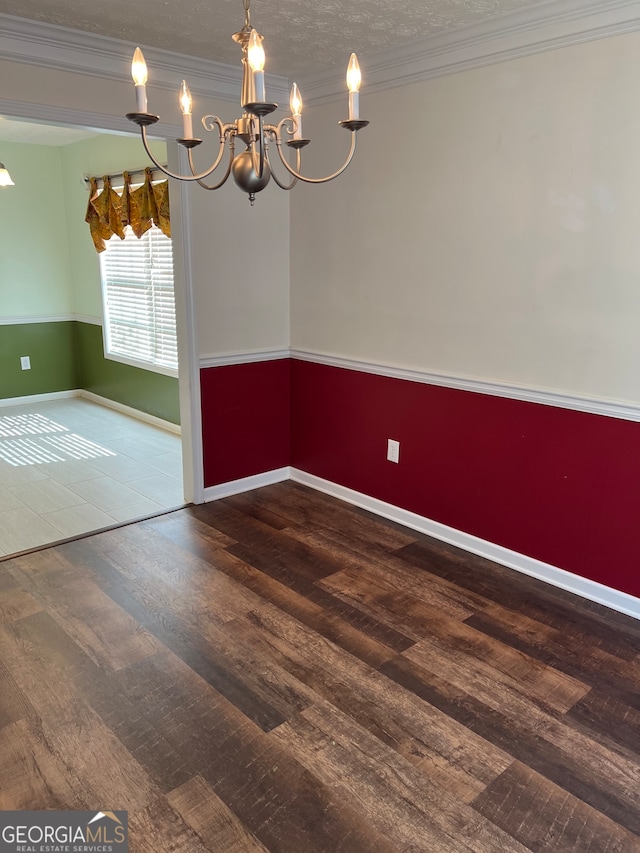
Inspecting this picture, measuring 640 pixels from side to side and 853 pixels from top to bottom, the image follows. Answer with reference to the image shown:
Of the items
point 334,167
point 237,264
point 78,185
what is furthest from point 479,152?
point 78,185

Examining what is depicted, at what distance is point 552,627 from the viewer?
8.25 feet

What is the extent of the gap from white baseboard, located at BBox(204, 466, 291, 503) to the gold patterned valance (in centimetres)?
194

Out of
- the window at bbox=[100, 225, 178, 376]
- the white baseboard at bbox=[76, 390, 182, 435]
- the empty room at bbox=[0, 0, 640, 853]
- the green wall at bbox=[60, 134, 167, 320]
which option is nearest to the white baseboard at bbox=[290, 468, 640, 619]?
the empty room at bbox=[0, 0, 640, 853]

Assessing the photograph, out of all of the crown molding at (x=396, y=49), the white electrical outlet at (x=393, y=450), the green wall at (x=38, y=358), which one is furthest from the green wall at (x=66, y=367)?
the crown molding at (x=396, y=49)

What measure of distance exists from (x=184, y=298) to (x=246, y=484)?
4.02 ft

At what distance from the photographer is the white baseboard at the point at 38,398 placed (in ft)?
19.4

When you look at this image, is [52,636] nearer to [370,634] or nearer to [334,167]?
[370,634]

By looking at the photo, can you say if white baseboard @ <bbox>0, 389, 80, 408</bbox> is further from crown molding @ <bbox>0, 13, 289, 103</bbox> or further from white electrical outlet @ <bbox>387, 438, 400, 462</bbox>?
white electrical outlet @ <bbox>387, 438, 400, 462</bbox>

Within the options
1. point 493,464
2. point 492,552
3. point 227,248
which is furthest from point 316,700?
point 227,248

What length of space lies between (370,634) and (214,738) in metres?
0.77

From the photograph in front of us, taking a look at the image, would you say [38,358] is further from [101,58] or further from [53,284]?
[101,58]

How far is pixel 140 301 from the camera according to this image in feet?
17.1

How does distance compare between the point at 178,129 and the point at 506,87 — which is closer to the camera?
the point at 506,87

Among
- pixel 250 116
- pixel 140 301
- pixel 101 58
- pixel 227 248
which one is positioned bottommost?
pixel 140 301
